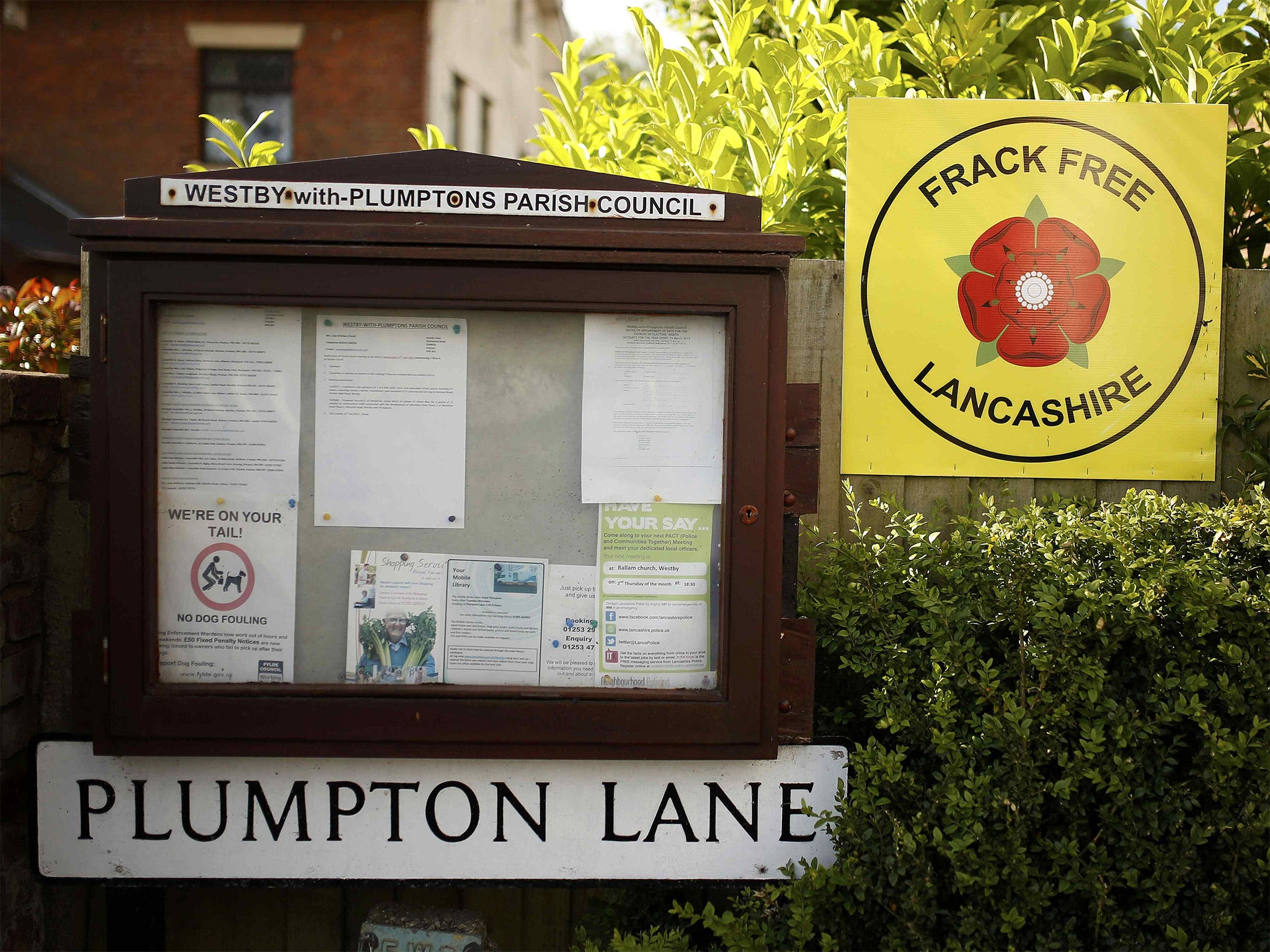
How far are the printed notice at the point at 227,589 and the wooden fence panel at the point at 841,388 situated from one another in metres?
1.31

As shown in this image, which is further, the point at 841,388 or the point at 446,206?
the point at 841,388

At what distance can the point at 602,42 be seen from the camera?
3184cm

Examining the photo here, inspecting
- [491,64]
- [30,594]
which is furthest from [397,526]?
[491,64]

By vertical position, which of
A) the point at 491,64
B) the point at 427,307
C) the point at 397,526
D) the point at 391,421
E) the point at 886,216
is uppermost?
the point at 491,64

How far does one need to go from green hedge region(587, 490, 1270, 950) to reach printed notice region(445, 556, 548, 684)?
62 cm

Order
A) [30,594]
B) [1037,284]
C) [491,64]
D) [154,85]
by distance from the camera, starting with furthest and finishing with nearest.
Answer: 1. [491,64]
2. [154,85]
3. [1037,284]
4. [30,594]

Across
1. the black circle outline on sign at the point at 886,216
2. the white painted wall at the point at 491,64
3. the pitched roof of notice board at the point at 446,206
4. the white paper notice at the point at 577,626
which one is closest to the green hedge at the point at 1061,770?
the black circle outline on sign at the point at 886,216

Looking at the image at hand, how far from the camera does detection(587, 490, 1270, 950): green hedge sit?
72.8 inches

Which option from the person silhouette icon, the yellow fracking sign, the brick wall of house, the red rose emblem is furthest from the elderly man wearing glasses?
the brick wall of house

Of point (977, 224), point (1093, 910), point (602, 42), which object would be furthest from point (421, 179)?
point (602, 42)

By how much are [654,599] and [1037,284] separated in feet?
4.23

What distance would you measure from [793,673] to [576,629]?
467mm

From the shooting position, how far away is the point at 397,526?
2010mm

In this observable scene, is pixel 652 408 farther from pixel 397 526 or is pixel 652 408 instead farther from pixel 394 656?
pixel 394 656
